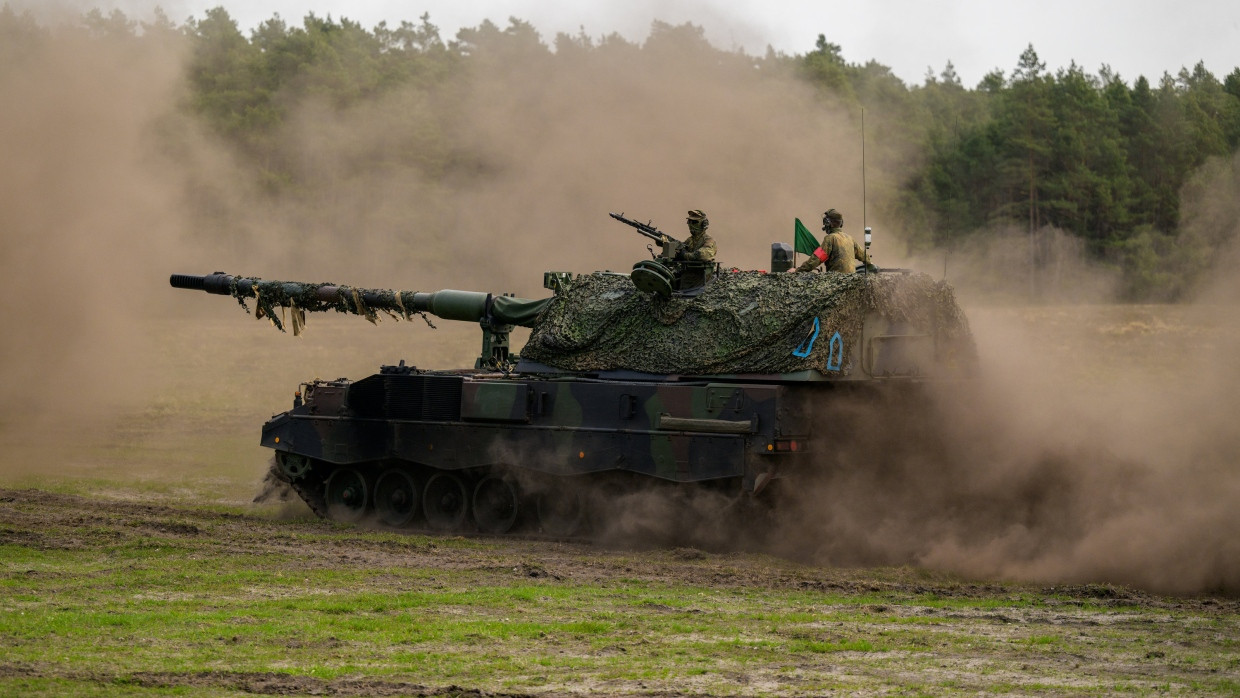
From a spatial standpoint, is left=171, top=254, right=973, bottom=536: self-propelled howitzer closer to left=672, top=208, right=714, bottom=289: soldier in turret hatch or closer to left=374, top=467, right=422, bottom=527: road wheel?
left=374, top=467, right=422, bottom=527: road wheel

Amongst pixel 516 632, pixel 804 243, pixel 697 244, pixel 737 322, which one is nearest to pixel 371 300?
pixel 697 244

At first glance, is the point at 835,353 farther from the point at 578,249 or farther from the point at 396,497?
the point at 578,249

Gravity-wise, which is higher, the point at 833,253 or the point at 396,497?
the point at 833,253

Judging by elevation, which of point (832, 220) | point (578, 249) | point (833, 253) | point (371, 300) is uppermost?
point (578, 249)

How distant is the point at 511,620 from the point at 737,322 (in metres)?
6.11

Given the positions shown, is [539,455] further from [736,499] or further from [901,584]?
[901,584]

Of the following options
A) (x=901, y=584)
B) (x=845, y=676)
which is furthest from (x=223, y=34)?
(x=845, y=676)

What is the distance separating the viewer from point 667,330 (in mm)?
17375

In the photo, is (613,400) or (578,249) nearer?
(613,400)

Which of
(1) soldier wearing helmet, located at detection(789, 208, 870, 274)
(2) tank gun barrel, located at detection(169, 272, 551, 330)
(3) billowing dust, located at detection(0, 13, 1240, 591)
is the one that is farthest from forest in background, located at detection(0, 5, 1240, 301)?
(1) soldier wearing helmet, located at detection(789, 208, 870, 274)

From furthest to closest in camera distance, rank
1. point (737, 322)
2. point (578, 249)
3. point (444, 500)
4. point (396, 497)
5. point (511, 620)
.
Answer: point (578, 249) → point (396, 497) → point (444, 500) → point (737, 322) → point (511, 620)

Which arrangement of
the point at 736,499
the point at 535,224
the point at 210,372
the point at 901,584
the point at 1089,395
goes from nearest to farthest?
the point at 901,584 < the point at 736,499 < the point at 1089,395 < the point at 210,372 < the point at 535,224

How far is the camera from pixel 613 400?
1708cm

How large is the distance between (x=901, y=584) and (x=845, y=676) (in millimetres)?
4365
